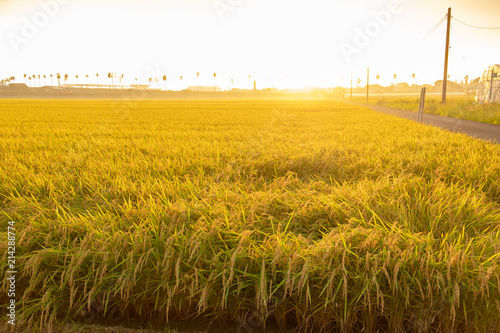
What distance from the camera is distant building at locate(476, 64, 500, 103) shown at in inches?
953

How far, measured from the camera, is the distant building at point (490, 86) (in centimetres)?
2420

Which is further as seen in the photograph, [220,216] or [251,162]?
[251,162]

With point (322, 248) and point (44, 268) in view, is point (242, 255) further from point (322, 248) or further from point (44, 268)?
point (44, 268)

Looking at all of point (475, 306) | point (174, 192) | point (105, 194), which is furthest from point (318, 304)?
point (105, 194)

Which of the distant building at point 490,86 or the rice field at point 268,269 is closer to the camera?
the rice field at point 268,269

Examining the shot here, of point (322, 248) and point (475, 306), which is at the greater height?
point (322, 248)

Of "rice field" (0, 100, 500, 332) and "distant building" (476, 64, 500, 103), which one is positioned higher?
"distant building" (476, 64, 500, 103)

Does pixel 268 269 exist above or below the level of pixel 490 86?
below

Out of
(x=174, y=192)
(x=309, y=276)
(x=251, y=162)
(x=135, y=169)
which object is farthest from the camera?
(x=251, y=162)

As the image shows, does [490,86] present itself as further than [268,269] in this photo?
Yes

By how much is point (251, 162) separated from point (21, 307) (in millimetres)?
3415

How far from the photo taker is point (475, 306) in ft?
5.80

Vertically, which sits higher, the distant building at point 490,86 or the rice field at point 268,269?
the distant building at point 490,86

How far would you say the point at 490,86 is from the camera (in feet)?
81.1
